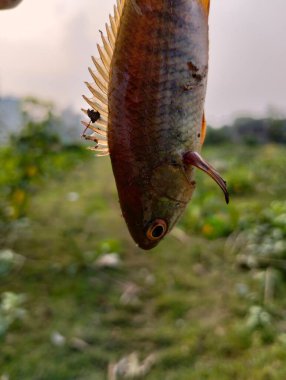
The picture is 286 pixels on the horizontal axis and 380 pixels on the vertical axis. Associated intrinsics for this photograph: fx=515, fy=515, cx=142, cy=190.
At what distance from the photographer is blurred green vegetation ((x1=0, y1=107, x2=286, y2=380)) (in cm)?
196

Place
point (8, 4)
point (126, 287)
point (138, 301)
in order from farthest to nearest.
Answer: point (126, 287) < point (138, 301) < point (8, 4)

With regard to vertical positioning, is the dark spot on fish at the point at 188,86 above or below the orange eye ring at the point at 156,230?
above

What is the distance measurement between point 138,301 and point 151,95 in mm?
1885

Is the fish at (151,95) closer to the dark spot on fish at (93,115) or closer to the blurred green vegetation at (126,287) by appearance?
the dark spot on fish at (93,115)

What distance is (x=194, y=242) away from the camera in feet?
10.0

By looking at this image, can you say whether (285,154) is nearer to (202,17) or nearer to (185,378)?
(185,378)

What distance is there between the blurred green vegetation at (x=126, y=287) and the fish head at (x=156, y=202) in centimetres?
108

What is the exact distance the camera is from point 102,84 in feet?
2.13

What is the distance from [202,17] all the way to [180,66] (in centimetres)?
7

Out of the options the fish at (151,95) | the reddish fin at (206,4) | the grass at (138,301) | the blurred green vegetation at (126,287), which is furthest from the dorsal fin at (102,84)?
the grass at (138,301)

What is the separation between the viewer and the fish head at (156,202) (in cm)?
63

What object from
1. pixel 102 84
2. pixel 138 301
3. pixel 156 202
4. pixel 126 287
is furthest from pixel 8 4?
pixel 126 287

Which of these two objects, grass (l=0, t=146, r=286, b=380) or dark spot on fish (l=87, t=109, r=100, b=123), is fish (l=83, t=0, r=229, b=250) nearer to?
dark spot on fish (l=87, t=109, r=100, b=123)

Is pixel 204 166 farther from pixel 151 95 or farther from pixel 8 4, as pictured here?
pixel 8 4
